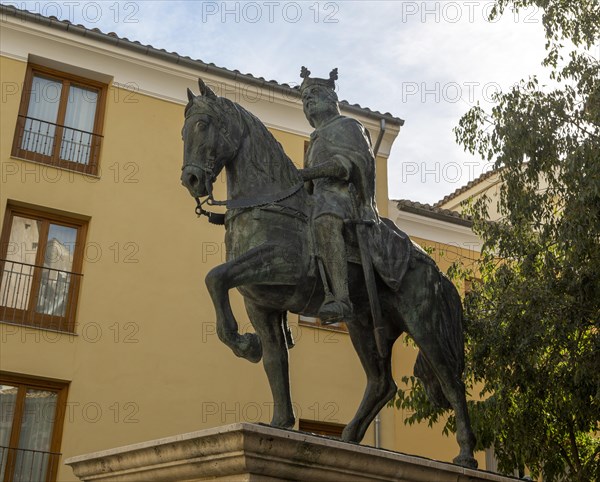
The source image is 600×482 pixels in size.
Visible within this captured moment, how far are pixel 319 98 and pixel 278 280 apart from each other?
65.9 inches

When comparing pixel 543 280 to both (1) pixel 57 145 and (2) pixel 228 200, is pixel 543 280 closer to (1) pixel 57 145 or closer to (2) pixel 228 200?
(2) pixel 228 200

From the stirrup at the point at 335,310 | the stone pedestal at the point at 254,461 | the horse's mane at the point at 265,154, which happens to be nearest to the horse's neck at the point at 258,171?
the horse's mane at the point at 265,154

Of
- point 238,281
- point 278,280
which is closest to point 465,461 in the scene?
point 278,280

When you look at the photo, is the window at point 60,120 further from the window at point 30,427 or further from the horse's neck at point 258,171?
the horse's neck at point 258,171

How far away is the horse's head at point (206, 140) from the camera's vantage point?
601 centimetres

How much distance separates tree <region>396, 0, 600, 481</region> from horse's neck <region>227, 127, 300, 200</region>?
6031 mm

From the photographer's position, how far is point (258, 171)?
6273 millimetres

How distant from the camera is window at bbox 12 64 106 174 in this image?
53.9 feet

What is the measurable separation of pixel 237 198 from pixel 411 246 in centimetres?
143

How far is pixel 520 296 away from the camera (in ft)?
39.7

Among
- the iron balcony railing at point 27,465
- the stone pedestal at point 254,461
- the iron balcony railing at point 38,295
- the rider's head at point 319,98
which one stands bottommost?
the stone pedestal at point 254,461

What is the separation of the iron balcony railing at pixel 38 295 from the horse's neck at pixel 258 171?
985 cm

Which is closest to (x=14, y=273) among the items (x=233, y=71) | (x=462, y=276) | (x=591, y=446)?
(x=233, y=71)

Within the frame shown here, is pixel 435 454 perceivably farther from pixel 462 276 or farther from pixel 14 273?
pixel 14 273
